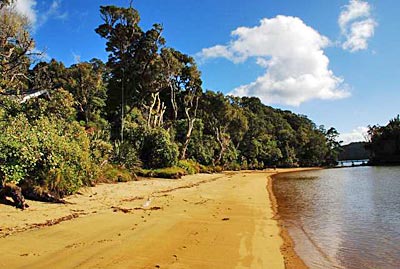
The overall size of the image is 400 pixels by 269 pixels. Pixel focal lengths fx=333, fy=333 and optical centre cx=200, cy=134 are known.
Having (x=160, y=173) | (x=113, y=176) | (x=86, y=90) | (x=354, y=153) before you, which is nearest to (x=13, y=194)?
(x=113, y=176)

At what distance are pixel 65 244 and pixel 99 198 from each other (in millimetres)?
5900

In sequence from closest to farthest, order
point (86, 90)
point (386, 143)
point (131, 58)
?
1. point (131, 58)
2. point (86, 90)
3. point (386, 143)

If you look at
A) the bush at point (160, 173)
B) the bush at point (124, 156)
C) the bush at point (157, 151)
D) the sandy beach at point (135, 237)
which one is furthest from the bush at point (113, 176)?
the sandy beach at point (135, 237)

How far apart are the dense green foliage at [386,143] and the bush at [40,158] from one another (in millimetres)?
77130

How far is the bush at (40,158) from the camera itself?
31.1 feet

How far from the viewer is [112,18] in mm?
30141

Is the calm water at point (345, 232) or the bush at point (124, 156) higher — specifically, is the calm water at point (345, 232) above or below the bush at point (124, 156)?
below

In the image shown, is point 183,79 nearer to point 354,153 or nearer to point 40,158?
point 40,158

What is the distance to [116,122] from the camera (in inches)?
1273

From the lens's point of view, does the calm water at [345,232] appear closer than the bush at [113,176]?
Yes

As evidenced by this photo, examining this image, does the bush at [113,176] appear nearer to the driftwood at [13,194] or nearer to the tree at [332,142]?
the driftwood at [13,194]

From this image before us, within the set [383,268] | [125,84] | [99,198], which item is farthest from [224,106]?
[383,268]

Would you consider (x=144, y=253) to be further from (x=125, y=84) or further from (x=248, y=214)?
(x=125, y=84)

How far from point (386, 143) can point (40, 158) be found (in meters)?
79.9
